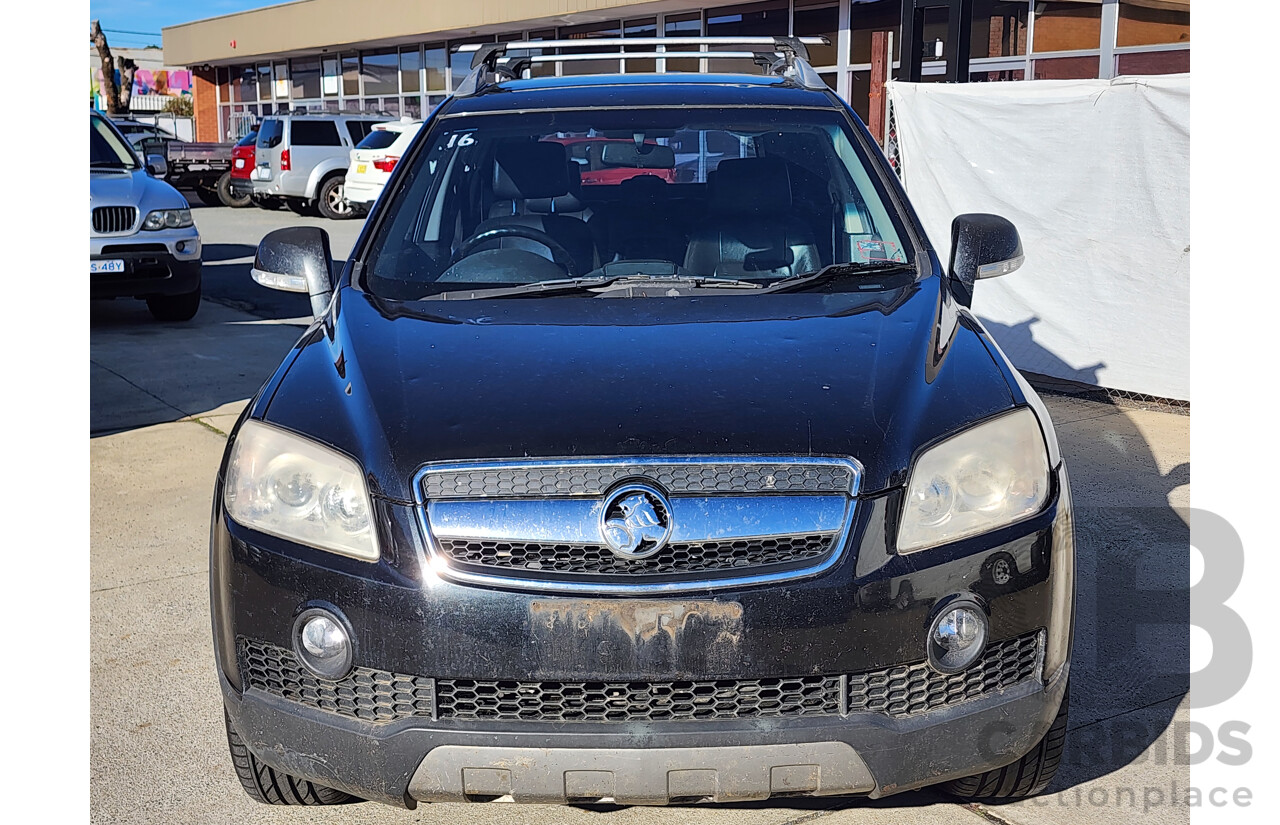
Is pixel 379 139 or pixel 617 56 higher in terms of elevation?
pixel 379 139

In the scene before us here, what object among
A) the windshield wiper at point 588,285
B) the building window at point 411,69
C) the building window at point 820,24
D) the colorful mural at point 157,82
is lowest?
the windshield wiper at point 588,285

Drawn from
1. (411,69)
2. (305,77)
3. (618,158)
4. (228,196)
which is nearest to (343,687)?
(618,158)

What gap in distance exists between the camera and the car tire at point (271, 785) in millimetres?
2883

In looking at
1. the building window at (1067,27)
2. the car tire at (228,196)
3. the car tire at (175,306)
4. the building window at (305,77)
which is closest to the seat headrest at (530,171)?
the car tire at (175,306)

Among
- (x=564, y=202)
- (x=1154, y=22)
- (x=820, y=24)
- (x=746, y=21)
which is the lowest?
(x=564, y=202)

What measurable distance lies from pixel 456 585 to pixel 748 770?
0.65 meters

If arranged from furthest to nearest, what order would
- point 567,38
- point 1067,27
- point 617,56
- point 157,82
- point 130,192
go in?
point 157,82 < point 567,38 < point 1067,27 < point 130,192 < point 617,56

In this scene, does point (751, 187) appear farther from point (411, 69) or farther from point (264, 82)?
point (264, 82)

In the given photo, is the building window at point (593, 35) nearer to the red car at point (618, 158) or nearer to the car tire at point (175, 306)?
the car tire at point (175, 306)

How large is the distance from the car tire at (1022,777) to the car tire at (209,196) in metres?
25.1

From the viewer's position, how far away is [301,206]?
23344 millimetres

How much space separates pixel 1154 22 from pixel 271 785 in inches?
572
